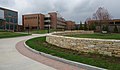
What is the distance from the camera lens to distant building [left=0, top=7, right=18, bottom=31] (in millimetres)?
62181

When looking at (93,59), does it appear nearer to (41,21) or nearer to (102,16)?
(102,16)

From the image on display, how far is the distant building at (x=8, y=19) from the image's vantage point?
62.2 metres

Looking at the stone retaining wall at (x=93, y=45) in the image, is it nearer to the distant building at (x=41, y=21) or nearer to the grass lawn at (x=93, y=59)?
the grass lawn at (x=93, y=59)

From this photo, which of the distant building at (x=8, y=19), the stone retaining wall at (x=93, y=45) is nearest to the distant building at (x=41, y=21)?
the distant building at (x=8, y=19)

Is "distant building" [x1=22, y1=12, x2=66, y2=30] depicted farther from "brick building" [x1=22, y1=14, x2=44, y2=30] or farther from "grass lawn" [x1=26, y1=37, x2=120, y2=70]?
"grass lawn" [x1=26, y1=37, x2=120, y2=70]

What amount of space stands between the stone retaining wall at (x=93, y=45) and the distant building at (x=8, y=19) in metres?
54.3

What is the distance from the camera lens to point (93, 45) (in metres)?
10.3

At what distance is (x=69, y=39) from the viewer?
483 inches

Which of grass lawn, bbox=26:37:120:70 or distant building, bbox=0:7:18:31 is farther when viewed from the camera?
distant building, bbox=0:7:18:31

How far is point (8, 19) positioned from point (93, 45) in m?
62.1

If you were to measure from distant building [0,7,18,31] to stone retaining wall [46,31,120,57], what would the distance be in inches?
2136

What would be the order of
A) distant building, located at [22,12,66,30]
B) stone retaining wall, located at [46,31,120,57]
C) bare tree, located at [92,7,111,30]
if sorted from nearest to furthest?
stone retaining wall, located at [46,31,120,57] → bare tree, located at [92,7,111,30] → distant building, located at [22,12,66,30]

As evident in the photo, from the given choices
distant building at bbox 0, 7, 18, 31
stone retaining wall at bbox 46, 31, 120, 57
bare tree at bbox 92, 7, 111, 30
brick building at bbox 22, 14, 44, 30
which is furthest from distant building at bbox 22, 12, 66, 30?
stone retaining wall at bbox 46, 31, 120, 57

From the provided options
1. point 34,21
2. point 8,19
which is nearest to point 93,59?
point 8,19
